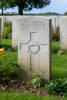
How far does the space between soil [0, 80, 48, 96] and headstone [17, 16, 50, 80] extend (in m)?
0.30

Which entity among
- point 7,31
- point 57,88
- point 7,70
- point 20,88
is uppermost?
point 7,70

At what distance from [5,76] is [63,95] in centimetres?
127

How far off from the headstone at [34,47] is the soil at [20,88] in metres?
0.30

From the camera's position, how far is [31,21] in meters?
6.62

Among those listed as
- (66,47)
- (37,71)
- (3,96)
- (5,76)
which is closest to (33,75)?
(37,71)

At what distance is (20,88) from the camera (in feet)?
20.6

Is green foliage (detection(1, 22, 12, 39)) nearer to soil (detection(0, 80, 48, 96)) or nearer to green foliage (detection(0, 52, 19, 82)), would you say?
green foliage (detection(0, 52, 19, 82))

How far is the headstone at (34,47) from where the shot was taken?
655 cm

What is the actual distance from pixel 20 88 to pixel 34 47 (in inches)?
33.5

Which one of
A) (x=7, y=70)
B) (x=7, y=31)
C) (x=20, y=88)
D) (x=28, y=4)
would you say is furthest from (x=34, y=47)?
(x=28, y=4)

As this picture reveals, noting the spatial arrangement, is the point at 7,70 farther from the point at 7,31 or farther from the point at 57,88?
the point at 7,31

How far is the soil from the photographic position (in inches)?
239

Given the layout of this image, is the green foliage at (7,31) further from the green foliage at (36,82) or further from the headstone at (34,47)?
the green foliage at (36,82)

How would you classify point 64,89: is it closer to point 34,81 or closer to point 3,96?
point 34,81
